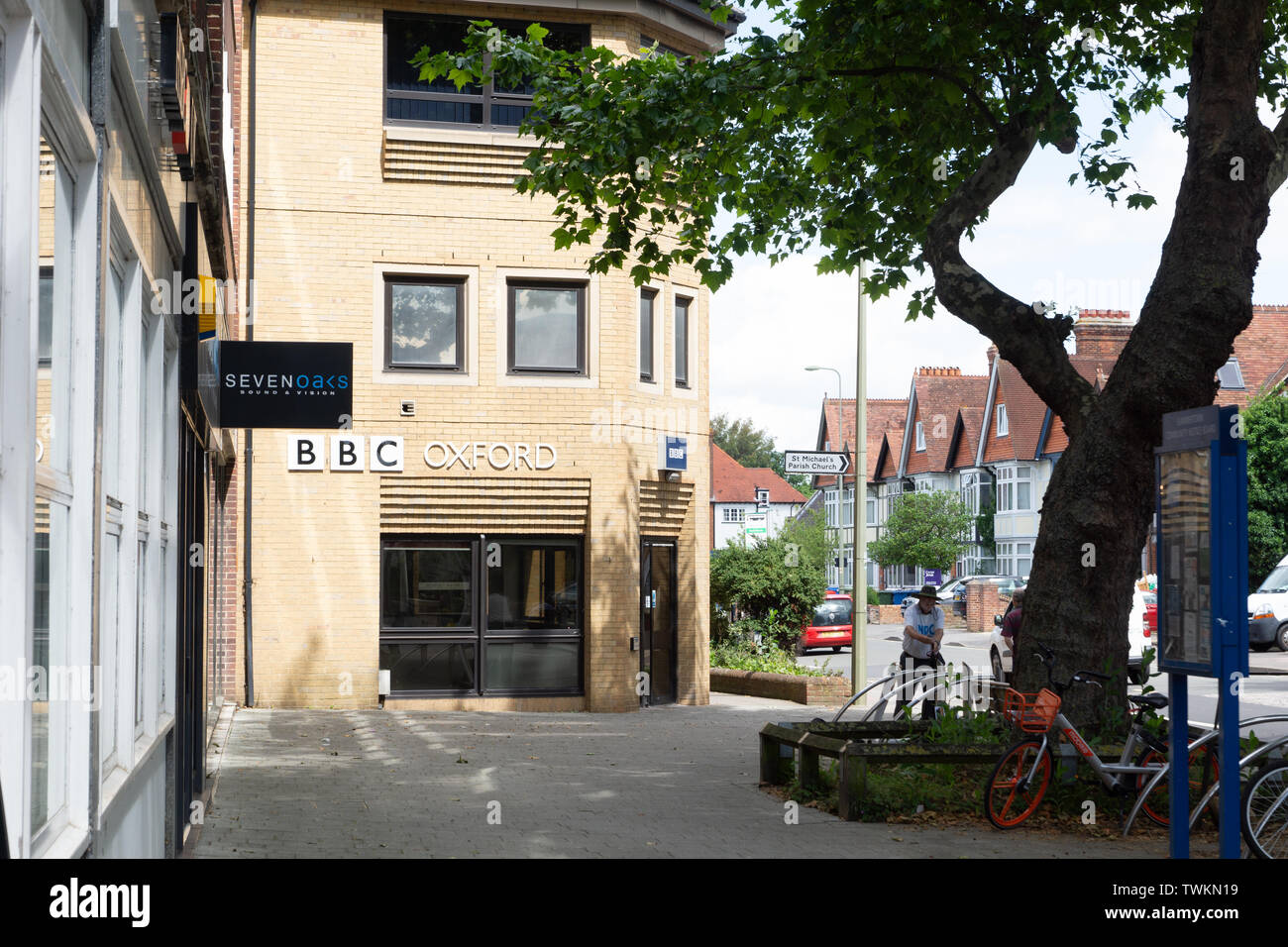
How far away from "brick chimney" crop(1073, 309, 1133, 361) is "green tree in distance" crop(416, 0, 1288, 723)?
48.2 meters

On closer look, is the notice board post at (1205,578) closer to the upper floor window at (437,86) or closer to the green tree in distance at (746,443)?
the upper floor window at (437,86)

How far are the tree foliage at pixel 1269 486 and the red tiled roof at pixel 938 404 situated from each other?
111ft

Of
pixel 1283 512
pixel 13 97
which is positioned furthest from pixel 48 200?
pixel 1283 512

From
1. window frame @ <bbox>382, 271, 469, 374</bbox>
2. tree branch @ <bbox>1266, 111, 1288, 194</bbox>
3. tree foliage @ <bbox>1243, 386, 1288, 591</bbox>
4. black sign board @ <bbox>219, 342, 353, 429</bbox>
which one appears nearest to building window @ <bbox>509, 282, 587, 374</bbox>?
window frame @ <bbox>382, 271, 469, 374</bbox>

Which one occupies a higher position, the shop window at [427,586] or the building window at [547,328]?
the building window at [547,328]

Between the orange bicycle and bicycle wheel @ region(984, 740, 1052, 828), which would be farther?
bicycle wheel @ region(984, 740, 1052, 828)

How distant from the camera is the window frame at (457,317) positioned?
62.7 feet

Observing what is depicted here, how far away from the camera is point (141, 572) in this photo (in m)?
6.30

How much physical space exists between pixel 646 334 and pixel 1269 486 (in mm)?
30753

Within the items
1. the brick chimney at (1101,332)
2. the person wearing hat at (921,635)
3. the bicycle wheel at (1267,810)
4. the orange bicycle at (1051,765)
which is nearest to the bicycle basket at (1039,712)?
the orange bicycle at (1051,765)

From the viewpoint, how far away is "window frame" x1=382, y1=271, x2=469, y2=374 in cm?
1911

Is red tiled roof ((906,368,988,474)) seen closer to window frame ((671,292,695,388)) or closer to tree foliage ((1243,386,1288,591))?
tree foliage ((1243,386,1288,591))

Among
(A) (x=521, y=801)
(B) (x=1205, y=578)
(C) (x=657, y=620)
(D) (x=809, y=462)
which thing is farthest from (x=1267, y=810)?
(C) (x=657, y=620)
